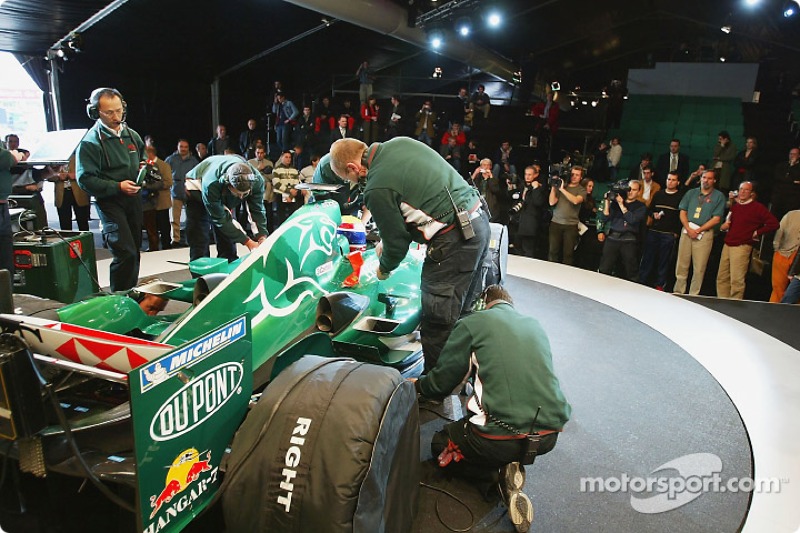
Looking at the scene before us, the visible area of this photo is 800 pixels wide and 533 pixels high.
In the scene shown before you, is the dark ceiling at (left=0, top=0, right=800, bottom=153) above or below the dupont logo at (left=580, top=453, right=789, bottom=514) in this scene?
above

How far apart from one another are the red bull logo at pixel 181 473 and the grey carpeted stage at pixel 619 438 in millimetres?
1009

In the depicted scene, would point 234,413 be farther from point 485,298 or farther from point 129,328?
point 485,298

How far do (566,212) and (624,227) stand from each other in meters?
0.78

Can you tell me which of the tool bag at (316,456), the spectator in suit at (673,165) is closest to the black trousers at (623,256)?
the spectator in suit at (673,165)

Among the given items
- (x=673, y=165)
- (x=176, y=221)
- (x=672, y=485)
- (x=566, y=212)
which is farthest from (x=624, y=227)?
(x=176, y=221)

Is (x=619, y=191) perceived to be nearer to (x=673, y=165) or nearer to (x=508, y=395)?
(x=673, y=165)

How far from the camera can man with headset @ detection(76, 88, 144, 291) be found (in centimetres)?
402

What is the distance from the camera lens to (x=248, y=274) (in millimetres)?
2732

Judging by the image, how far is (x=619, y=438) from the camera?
3.00 meters

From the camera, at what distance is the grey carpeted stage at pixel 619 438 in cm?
237

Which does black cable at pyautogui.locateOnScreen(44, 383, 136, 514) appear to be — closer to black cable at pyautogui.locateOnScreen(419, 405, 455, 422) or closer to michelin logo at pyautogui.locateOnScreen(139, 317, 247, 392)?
michelin logo at pyautogui.locateOnScreen(139, 317, 247, 392)

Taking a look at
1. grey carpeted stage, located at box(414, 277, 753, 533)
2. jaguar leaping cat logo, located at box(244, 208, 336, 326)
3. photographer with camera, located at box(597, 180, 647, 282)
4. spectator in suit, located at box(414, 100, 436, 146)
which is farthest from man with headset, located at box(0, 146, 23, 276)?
spectator in suit, located at box(414, 100, 436, 146)

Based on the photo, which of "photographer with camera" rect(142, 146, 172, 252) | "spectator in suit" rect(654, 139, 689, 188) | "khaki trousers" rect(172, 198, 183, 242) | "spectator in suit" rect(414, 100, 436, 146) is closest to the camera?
"photographer with camera" rect(142, 146, 172, 252)

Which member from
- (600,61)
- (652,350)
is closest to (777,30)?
(600,61)
